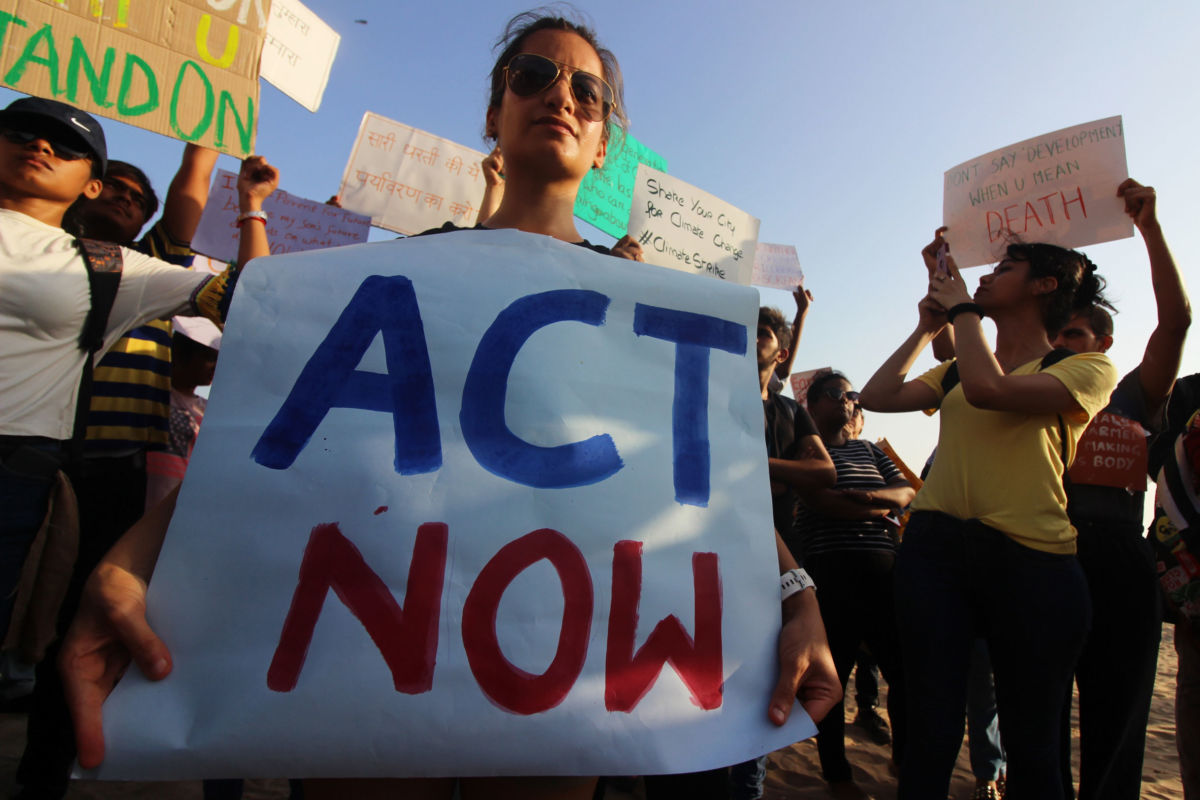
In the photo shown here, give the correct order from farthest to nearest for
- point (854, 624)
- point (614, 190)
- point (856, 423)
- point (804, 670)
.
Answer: point (856, 423), point (614, 190), point (854, 624), point (804, 670)

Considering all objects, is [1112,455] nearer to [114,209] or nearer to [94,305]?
[94,305]

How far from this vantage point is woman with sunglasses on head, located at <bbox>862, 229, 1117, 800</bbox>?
1861mm

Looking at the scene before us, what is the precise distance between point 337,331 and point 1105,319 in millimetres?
3506

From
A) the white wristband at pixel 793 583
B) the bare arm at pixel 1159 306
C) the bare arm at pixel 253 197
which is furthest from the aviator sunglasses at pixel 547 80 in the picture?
the bare arm at pixel 1159 306

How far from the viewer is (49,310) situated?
1.62 metres

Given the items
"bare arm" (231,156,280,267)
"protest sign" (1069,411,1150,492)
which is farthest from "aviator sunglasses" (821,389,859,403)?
"bare arm" (231,156,280,267)

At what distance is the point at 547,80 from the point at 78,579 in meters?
1.90

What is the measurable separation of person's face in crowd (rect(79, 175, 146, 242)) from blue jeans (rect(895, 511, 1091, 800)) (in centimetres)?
288

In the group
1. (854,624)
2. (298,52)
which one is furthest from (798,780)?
(298,52)

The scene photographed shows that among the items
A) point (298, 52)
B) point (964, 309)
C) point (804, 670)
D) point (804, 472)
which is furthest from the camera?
point (298, 52)

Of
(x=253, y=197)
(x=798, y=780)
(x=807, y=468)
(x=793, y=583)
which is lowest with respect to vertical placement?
(x=798, y=780)

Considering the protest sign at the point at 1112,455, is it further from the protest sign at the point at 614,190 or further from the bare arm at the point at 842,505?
the protest sign at the point at 614,190

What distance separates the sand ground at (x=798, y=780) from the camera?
258cm

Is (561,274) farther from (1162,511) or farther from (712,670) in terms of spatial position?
(1162,511)
